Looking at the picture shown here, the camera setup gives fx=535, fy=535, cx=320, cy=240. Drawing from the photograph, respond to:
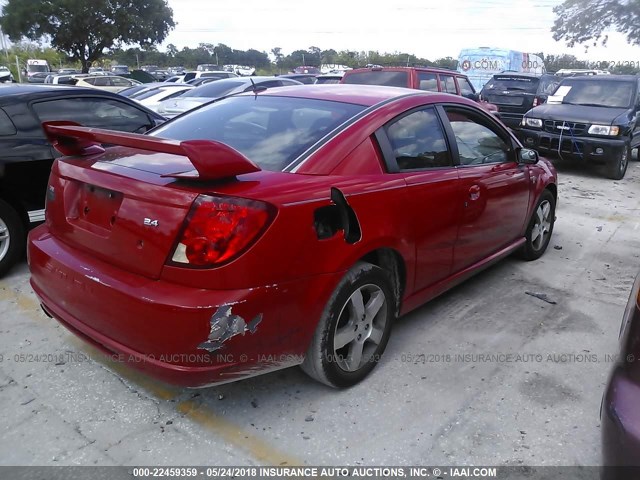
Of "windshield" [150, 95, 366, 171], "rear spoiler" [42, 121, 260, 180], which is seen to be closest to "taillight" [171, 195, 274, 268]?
"rear spoiler" [42, 121, 260, 180]

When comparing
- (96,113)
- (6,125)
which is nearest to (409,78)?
(96,113)

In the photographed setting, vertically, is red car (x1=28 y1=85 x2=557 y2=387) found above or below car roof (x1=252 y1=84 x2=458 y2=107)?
below

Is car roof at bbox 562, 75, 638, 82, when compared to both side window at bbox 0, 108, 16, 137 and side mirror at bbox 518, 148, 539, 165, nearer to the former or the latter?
side mirror at bbox 518, 148, 539, 165

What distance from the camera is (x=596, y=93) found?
1019 cm

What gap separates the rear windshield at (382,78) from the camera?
951cm

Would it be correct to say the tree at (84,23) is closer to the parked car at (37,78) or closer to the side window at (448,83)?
the parked car at (37,78)

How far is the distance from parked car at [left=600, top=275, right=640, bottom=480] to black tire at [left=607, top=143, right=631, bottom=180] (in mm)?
8258

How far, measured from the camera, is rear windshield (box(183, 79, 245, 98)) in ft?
37.3

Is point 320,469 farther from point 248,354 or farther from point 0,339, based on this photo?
point 0,339

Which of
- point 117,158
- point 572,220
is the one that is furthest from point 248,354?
point 572,220

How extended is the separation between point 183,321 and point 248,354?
33 centimetres

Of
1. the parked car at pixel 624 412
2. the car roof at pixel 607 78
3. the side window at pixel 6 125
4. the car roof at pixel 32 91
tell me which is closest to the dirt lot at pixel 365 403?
the parked car at pixel 624 412

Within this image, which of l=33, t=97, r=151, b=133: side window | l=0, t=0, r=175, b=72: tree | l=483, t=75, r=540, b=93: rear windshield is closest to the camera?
l=33, t=97, r=151, b=133: side window

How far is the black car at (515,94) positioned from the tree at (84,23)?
33.9 metres
